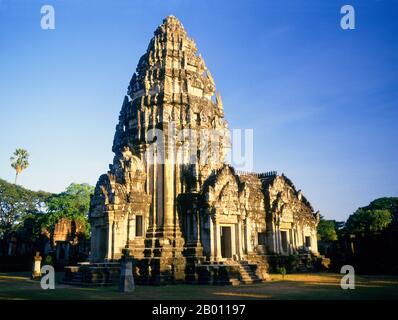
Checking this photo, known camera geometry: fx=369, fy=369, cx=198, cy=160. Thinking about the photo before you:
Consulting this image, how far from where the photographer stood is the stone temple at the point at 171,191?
2098 cm

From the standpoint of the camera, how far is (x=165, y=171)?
22516mm

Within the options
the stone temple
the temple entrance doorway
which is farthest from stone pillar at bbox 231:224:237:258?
the temple entrance doorway

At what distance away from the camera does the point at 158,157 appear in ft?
75.4

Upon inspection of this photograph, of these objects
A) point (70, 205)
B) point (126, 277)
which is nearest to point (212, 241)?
point (126, 277)

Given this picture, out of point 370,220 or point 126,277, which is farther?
point 370,220

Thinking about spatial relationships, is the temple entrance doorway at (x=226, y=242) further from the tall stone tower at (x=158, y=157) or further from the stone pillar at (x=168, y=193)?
the stone pillar at (x=168, y=193)

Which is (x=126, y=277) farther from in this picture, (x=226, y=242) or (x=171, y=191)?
(x=226, y=242)

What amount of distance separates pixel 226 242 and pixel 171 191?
515cm

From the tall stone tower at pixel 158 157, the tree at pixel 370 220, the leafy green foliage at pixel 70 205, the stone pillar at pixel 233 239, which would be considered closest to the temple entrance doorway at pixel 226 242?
the stone pillar at pixel 233 239

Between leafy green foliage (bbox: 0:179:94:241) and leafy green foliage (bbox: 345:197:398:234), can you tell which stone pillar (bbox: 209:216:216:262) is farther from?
leafy green foliage (bbox: 345:197:398:234)

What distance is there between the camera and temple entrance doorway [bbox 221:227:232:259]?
931 inches

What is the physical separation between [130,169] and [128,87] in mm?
7459
